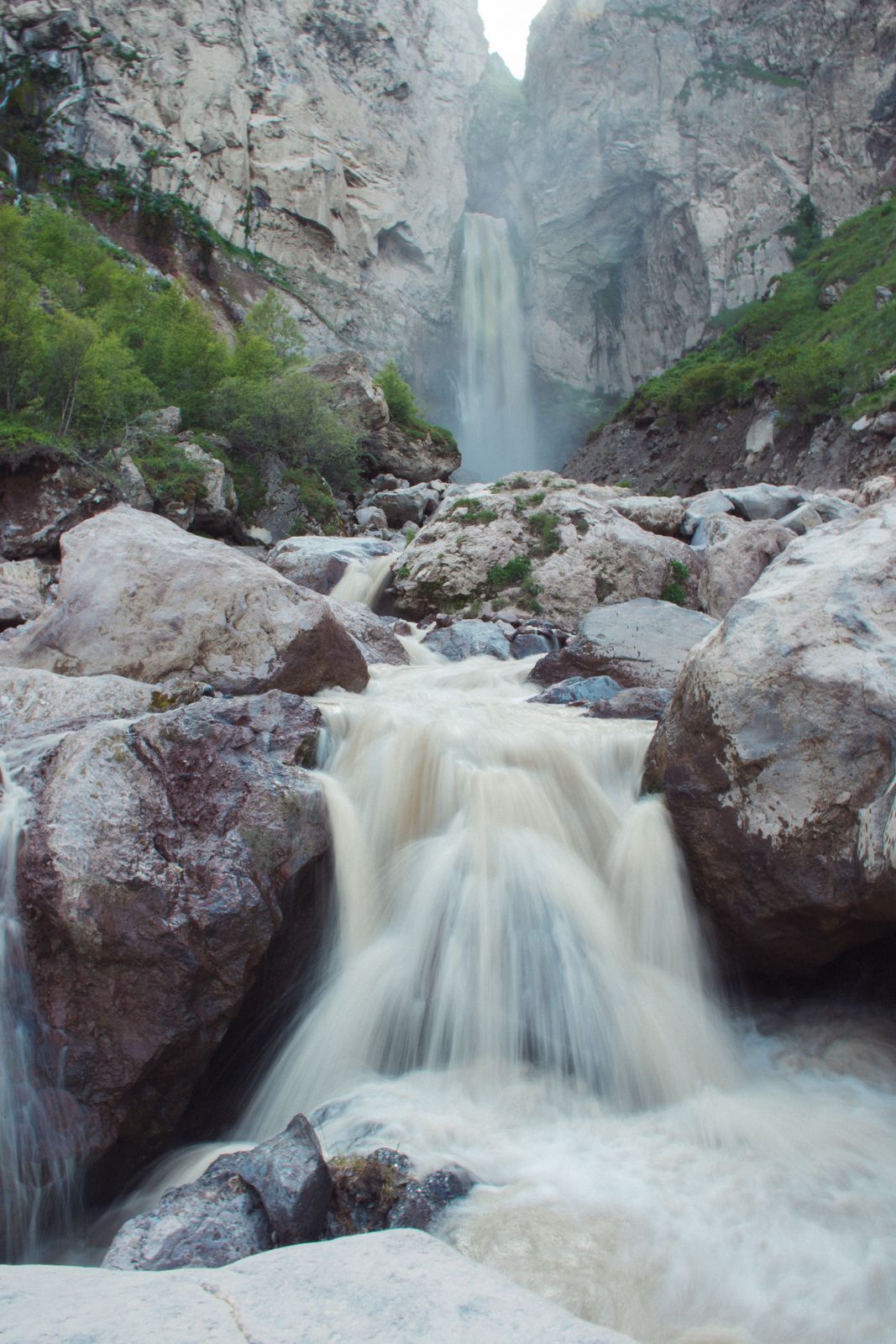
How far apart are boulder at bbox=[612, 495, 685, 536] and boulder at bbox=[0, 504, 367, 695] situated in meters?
9.62

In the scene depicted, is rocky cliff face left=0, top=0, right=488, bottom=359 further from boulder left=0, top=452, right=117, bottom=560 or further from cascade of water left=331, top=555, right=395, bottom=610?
cascade of water left=331, top=555, right=395, bottom=610

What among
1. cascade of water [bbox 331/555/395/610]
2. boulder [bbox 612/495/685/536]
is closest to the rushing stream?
cascade of water [bbox 331/555/395/610]

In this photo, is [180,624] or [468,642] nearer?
[180,624]

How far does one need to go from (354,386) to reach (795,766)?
29630 mm

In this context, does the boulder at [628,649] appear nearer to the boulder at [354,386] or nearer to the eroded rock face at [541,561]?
the eroded rock face at [541,561]

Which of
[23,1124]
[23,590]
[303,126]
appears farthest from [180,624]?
[303,126]

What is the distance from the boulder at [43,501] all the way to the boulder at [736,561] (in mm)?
10605

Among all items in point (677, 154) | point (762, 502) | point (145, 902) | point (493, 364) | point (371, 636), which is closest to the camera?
point (145, 902)

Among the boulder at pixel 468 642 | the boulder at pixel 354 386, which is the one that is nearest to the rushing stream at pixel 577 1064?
the boulder at pixel 468 642

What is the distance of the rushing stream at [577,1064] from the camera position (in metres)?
2.80

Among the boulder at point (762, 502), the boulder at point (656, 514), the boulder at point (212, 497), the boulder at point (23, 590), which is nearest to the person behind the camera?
the boulder at point (23, 590)

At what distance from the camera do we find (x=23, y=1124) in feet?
11.0

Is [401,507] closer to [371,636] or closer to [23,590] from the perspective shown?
[371,636]

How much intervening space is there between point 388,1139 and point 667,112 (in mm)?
75973
